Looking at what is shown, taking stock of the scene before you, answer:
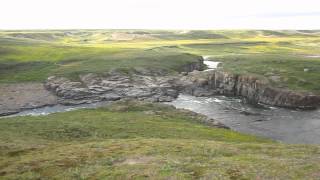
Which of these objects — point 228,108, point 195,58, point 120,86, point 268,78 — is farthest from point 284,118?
point 195,58

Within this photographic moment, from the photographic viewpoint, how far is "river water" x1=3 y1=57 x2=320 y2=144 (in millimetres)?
77125

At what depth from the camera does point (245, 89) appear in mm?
116875

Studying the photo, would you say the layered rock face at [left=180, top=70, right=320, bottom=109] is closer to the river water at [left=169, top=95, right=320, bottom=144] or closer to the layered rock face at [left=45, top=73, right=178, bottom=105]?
the river water at [left=169, top=95, right=320, bottom=144]

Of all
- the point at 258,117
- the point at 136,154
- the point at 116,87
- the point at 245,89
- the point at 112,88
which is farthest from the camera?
the point at 116,87

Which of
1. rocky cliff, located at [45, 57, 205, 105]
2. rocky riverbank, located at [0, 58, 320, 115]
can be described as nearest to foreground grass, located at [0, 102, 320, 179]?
rocky riverbank, located at [0, 58, 320, 115]

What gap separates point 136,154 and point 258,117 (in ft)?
170

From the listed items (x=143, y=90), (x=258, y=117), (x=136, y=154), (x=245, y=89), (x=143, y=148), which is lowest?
(x=258, y=117)

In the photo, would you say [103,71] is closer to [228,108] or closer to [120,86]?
[120,86]

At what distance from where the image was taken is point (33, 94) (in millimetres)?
115938

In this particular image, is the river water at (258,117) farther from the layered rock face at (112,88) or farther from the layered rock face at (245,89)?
the layered rock face at (112,88)

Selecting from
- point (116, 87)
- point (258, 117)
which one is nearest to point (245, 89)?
point (258, 117)

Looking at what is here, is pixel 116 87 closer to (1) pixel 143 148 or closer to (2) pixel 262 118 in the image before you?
(2) pixel 262 118

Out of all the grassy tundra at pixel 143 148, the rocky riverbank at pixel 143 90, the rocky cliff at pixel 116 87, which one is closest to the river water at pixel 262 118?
the rocky riverbank at pixel 143 90

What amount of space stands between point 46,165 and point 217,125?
4546 centimetres
